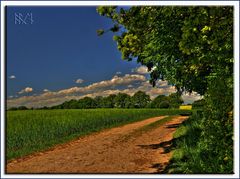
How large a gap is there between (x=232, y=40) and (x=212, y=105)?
1740mm

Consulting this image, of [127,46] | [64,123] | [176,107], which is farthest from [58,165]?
[176,107]

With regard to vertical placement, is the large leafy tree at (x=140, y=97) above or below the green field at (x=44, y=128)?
above

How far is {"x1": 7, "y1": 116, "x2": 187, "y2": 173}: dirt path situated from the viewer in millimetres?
12163

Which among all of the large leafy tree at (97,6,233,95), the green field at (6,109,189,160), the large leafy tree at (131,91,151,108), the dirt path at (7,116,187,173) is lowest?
the dirt path at (7,116,187,173)

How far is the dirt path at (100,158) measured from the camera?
12.2 metres

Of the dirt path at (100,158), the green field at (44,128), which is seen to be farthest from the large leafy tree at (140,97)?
the green field at (44,128)

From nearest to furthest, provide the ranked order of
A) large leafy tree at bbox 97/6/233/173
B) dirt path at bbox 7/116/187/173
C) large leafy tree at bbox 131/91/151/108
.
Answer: large leafy tree at bbox 97/6/233/173 < dirt path at bbox 7/116/187/173 < large leafy tree at bbox 131/91/151/108

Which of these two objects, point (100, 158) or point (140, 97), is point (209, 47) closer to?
point (140, 97)

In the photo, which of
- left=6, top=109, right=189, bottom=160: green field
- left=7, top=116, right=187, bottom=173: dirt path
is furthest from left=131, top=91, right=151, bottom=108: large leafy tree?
left=6, top=109, right=189, bottom=160: green field

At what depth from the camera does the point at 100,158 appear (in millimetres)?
14195

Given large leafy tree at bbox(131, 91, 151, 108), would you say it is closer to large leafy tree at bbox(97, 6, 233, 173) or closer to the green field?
large leafy tree at bbox(97, 6, 233, 173)

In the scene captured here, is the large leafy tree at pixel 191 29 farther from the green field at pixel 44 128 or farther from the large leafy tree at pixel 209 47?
the green field at pixel 44 128

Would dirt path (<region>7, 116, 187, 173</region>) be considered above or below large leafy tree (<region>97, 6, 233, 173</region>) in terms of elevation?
below

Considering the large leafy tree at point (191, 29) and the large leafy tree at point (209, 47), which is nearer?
the large leafy tree at point (191, 29)
